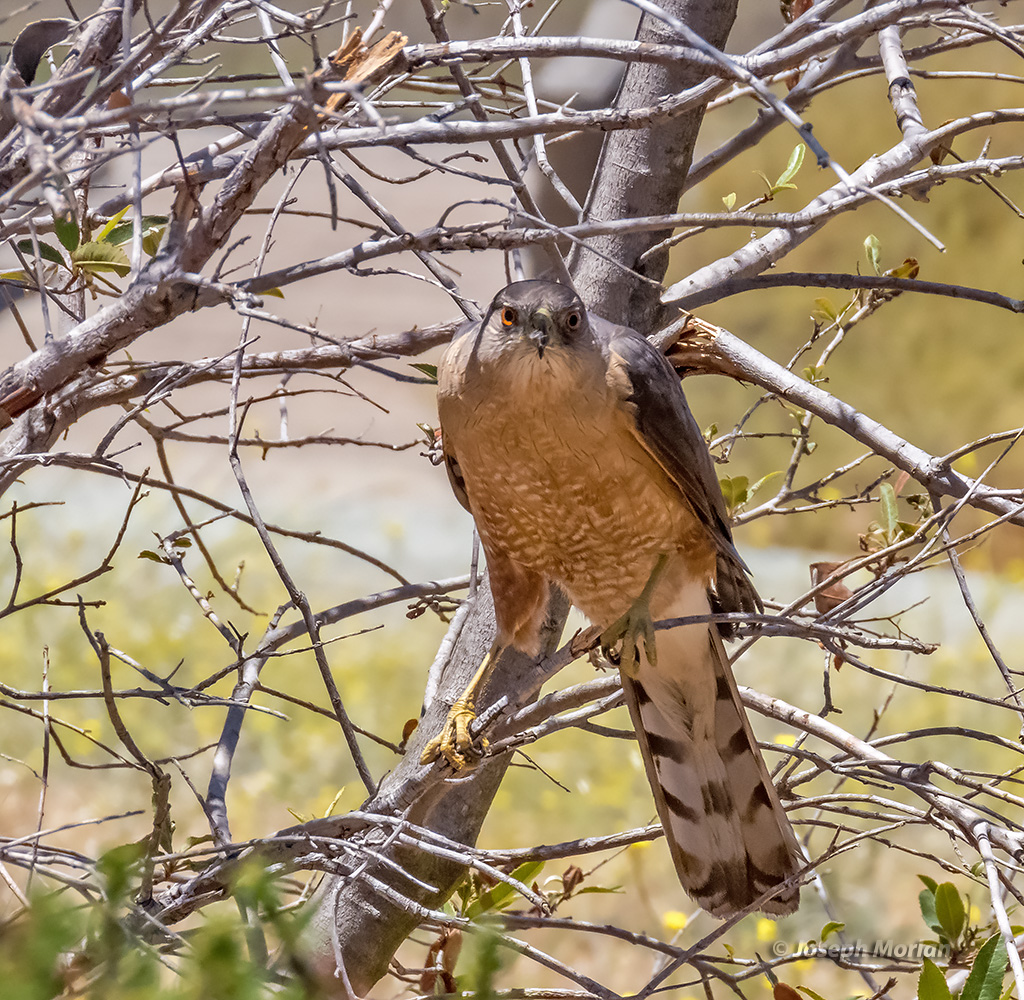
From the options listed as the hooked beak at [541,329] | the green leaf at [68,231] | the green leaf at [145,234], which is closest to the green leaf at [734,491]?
the hooked beak at [541,329]

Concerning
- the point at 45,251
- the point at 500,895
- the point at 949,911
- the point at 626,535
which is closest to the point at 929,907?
the point at 949,911

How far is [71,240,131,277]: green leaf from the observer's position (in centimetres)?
166

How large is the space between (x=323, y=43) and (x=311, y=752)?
10.9 ft

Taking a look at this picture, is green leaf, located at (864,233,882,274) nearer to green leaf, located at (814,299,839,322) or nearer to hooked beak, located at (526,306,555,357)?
green leaf, located at (814,299,839,322)

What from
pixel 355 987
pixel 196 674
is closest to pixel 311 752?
pixel 196 674

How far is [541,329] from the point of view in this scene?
1.75 metres

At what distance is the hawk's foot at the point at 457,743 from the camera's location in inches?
76.2

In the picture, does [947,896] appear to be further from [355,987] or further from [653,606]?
[355,987]

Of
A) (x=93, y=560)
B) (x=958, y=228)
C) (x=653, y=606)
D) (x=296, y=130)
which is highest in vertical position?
(x=958, y=228)

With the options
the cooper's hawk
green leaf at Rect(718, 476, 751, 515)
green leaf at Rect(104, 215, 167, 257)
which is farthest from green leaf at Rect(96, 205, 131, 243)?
green leaf at Rect(718, 476, 751, 515)

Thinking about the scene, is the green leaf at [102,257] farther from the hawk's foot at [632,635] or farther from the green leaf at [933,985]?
the green leaf at [933,985]

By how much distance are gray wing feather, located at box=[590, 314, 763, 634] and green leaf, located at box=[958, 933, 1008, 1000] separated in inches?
34.0

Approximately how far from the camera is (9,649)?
14.5 feet

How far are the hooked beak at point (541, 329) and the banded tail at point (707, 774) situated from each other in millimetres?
801
